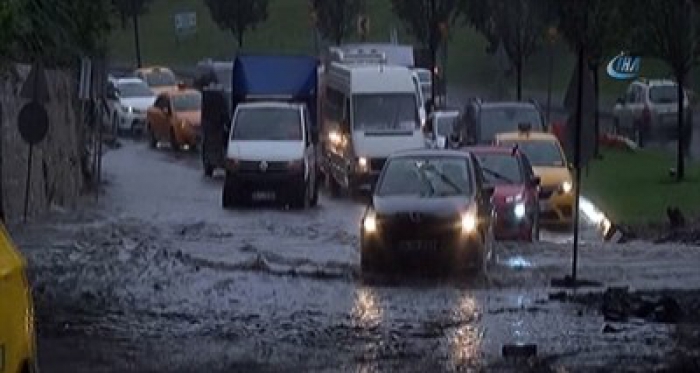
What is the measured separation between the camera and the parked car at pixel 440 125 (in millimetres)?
45281

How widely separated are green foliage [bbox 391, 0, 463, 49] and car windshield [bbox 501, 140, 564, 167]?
27.1m

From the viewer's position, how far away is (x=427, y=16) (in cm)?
6512

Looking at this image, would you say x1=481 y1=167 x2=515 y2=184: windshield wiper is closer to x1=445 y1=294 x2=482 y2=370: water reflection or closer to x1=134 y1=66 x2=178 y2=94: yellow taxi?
x1=445 y1=294 x2=482 y2=370: water reflection

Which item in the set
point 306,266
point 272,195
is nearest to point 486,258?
point 306,266

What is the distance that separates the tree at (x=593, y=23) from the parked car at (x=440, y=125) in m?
3.53

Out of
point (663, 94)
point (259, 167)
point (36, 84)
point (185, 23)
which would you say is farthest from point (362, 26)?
point (36, 84)

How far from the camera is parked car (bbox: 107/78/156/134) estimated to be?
64000mm

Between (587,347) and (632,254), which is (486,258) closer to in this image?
(632,254)

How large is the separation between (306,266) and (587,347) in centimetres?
941

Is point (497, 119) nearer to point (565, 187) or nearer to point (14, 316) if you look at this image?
point (565, 187)

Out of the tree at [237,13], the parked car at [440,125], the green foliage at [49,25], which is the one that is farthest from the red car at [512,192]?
the tree at [237,13]

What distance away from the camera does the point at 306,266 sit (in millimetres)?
24891

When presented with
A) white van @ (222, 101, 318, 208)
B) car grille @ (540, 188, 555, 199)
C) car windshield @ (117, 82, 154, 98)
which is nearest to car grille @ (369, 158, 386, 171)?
white van @ (222, 101, 318, 208)

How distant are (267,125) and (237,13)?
37.2 meters
